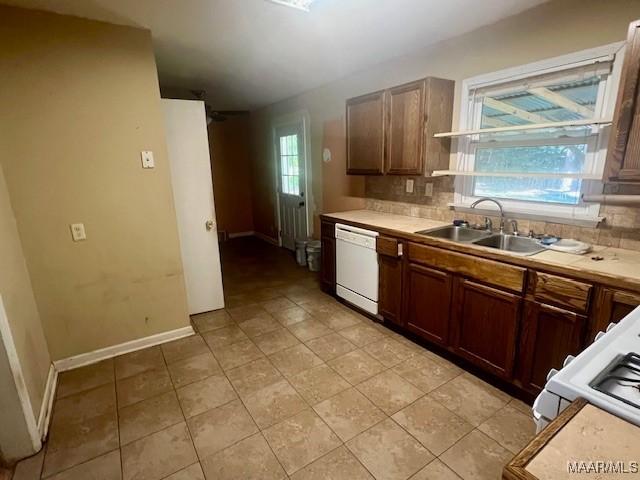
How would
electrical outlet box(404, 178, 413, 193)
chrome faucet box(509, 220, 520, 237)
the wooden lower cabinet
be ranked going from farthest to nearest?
electrical outlet box(404, 178, 413, 193), the wooden lower cabinet, chrome faucet box(509, 220, 520, 237)

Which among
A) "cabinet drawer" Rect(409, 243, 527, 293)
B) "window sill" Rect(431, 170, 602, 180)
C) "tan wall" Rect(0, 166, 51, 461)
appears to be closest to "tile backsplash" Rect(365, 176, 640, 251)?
"window sill" Rect(431, 170, 602, 180)

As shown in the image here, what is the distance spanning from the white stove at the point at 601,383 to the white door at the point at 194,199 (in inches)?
109

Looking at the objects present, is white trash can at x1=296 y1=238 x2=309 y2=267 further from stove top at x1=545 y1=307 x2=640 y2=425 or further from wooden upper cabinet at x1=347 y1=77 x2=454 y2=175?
stove top at x1=545 y1=307 x2=640 y2=425

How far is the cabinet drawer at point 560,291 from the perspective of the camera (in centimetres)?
162

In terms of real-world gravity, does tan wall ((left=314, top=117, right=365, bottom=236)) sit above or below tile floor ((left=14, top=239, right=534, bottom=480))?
above

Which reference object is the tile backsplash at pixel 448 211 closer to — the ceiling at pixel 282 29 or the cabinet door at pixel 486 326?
the cabinet door at pixel 486 326

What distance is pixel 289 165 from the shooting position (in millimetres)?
5074

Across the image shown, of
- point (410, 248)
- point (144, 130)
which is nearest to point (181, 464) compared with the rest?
point (410, 248)

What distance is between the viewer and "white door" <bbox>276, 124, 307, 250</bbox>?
4.75 meters

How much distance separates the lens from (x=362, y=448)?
5.53ft

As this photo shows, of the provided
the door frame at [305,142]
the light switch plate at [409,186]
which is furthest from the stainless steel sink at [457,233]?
the door frame at [305,142]

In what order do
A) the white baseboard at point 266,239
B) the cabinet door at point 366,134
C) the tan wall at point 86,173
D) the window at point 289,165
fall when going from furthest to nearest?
the white baseboard at point 266,239
the window at point 289,165
the cabinet door at point 366,134
the tan wall at point 86,173

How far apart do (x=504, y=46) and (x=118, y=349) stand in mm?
3636

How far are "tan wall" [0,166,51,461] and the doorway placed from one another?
3214 millimetres
